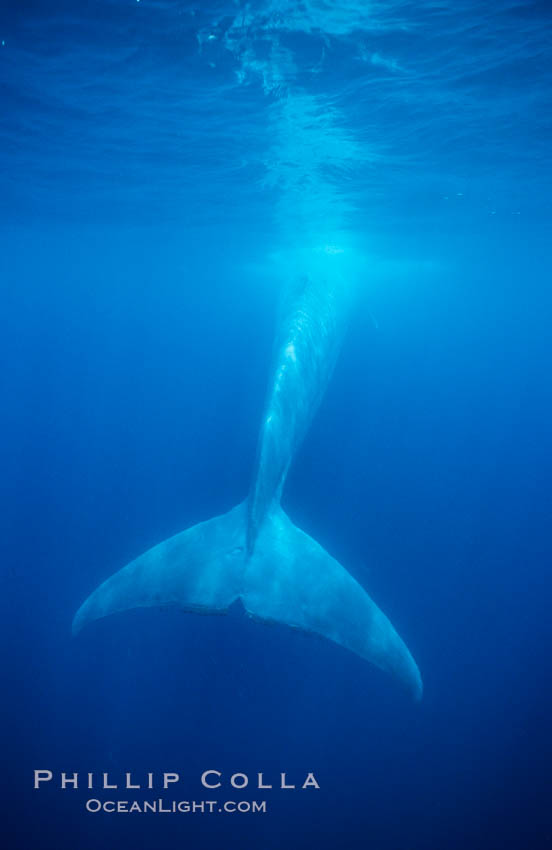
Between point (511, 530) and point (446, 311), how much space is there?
9678 centimetres

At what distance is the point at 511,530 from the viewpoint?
666 inches

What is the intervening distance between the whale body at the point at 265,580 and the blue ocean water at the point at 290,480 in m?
4.39

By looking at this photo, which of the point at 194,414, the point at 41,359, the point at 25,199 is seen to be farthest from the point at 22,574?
the point at 41,359

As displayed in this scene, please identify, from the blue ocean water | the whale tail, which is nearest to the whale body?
the whale tail

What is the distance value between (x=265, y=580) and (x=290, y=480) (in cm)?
964

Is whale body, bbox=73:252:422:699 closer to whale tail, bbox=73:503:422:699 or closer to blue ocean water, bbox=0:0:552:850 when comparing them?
whale tail, bbox=73:503:422:699

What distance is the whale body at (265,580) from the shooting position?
24.4 feet

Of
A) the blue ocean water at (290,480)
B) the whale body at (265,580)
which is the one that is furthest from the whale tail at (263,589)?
the blue ocean water at (290,480)

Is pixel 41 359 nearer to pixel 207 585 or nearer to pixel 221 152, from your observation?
pixel 221 152

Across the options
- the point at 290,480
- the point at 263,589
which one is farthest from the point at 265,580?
the point at 290,480

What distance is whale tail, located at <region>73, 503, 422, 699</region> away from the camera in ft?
24.4

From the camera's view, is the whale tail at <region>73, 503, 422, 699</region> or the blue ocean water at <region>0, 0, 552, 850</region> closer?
the whale tail at <region>73, 503, 422, 699</region>

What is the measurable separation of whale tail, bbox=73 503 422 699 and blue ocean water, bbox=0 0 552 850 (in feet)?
14.6

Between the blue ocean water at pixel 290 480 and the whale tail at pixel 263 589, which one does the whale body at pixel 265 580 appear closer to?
the whale tail at pixel 263 589
